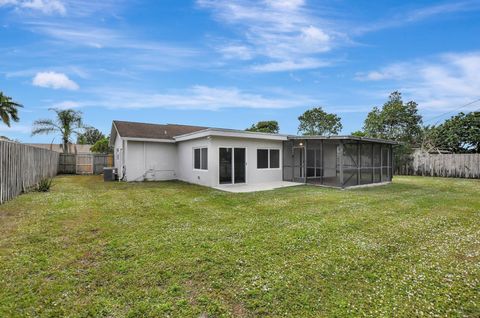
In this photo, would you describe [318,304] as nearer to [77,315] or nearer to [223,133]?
[77,315]

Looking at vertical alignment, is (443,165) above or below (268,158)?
below

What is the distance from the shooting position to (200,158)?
13.3 meters

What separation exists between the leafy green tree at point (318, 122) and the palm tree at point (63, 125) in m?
26.0

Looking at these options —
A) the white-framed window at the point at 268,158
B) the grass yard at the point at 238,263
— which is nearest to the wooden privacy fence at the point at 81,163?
the white-framed window at the point at 268,158

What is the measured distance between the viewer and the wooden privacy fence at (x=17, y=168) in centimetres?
793

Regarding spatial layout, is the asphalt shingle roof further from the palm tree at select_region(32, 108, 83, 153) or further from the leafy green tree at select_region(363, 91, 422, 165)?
the leafy green tree at select_region(363, 91, 422, 165)

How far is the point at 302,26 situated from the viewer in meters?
12.1

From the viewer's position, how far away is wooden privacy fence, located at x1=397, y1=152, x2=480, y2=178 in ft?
55.8

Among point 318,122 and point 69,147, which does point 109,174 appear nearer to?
point 69,147

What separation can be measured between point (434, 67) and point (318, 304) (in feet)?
66.0

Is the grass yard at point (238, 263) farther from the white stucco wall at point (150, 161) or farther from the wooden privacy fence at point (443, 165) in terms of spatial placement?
the wooden privacy fence at point (443, 165)

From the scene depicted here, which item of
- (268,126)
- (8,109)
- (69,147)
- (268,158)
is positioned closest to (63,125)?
(69,147)

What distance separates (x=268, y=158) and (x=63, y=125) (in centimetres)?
2065

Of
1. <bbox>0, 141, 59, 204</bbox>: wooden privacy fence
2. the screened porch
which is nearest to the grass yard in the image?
<bbox>0, 141, 59, 204</bbox>: wooden privacy fence
